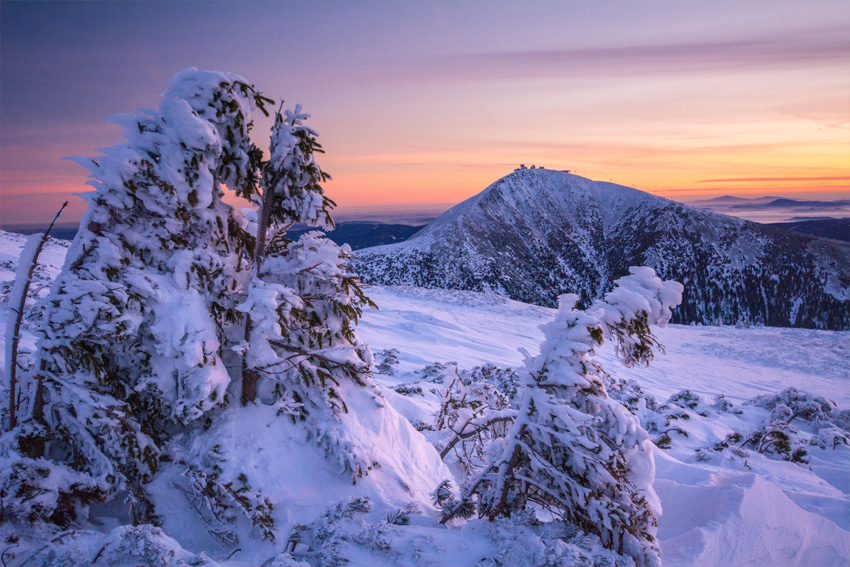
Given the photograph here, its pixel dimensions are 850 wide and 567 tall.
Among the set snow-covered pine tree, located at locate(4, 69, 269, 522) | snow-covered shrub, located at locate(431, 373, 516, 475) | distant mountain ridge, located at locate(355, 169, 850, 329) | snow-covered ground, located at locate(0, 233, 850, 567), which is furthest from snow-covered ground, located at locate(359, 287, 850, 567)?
distant mountain ridge, located at locate(355, 169, 850, 329)

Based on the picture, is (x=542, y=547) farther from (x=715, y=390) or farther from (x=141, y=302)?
(x=715, y=390)

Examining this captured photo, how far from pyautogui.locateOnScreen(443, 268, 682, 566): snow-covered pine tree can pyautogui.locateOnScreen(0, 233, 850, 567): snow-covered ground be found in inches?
21.7

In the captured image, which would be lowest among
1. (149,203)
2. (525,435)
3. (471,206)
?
(525,435)

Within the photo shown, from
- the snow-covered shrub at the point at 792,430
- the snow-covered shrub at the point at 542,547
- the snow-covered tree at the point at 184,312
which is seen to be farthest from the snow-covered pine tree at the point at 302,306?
the snow-covered shrub at the point at 792,430

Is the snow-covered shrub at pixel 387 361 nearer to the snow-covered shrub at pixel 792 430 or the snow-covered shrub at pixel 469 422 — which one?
the snow-covered shrub at pixel 469 422

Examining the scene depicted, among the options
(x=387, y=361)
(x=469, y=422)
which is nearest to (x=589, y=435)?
(x=469, y=422)

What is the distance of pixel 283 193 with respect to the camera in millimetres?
6039

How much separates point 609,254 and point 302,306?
113 meters

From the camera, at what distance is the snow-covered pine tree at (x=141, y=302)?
479cm

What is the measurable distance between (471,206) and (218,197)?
335 ft

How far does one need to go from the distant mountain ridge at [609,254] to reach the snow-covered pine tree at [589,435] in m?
53.7

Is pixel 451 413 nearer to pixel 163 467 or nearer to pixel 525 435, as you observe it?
pixel 525 435

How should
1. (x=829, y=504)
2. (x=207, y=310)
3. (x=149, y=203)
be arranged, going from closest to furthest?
1. (x=149, y=203)
2. (x=207, y=310)
3. (x=829, y=504)

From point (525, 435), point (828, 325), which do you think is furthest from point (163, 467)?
point (828, 325)
